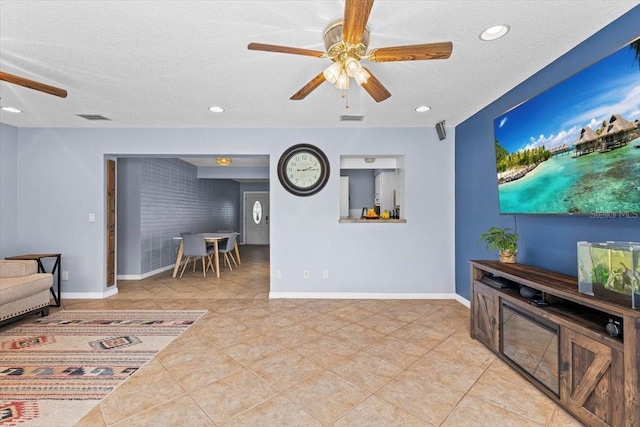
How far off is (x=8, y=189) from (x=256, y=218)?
23.8 feet

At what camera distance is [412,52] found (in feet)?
5.35

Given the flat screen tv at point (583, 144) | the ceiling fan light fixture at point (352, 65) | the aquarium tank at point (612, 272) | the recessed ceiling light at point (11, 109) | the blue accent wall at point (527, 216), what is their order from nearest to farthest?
the aquarium tank at point (612, 272), the flat screen tv at point (583, 144), the ceiling fan light fixture at point (352, 65), the blue accent wall at point (527, 216), the recessed ceiling light at point (11, 109)

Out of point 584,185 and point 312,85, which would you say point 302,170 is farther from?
point 584,185

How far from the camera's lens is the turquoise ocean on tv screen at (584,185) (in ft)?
5.14

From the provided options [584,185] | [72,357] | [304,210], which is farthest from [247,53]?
[72,357]

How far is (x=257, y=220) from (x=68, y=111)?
763 centimetres

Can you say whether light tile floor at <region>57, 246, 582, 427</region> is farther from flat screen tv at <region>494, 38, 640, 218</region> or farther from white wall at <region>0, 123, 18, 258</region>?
white wall at <region>0, 123, 18, 258</region>

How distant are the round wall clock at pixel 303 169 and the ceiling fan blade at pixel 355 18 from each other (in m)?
2.38

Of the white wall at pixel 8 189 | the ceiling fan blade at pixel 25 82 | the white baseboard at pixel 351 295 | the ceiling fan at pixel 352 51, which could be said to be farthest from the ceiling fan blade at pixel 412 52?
the white wall at pixel 8 189

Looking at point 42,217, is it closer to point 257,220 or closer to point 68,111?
point 68,111

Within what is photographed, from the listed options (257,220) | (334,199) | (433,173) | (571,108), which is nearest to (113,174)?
(334,199)

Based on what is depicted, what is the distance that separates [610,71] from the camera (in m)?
1.63

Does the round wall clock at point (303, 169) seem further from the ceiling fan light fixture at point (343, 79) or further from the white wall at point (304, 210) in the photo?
the ceiling fan light fixture at point (343, 79)

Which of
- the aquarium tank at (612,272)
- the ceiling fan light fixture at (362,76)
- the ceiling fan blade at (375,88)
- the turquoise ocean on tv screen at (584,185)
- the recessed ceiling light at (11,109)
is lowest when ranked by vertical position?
the aquarium tank at (612,272)
